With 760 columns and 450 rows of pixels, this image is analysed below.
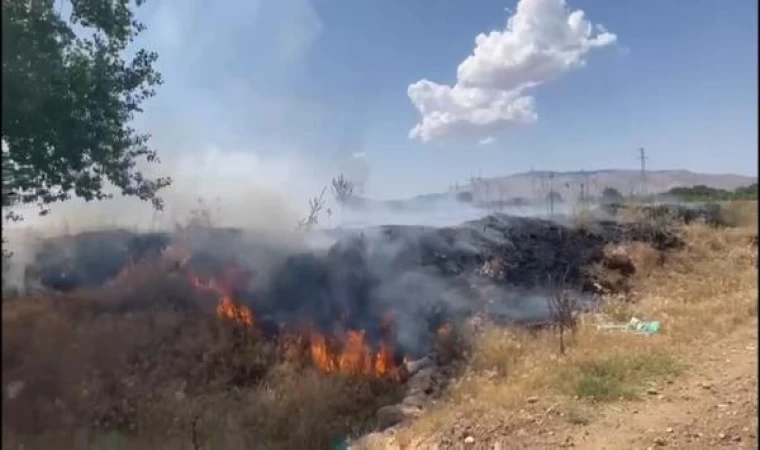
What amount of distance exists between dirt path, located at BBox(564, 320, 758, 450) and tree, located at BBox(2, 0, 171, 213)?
16.0 ft

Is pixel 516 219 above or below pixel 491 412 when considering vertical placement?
above

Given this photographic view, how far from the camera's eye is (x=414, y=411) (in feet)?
24.5

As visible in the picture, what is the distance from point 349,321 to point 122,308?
188 inches

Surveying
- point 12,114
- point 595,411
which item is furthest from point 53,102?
point 595,411

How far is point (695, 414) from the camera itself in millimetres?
5773

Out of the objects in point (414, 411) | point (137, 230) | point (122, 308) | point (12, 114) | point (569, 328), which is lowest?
point (414, 411)

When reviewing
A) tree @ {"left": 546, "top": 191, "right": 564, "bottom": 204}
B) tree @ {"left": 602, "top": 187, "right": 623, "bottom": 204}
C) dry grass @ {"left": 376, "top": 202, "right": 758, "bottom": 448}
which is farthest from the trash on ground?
tree @ {"left": 546, "top": 191, "right": 564, "bottom": 204}

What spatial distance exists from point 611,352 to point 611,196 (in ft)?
26.6

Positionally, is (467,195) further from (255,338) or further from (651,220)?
(255,338)

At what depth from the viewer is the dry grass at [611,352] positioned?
21.3 ft

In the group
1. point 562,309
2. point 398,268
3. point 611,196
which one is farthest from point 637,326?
point 611,196

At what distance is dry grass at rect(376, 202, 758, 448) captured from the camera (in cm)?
650

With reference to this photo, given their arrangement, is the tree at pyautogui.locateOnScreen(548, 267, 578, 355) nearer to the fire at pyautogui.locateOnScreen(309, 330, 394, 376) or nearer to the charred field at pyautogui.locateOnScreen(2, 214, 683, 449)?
the charred field at pyautogui.locateOnScreen(2, 214, 683, 449)

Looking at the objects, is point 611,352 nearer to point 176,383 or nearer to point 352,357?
point 352,357
